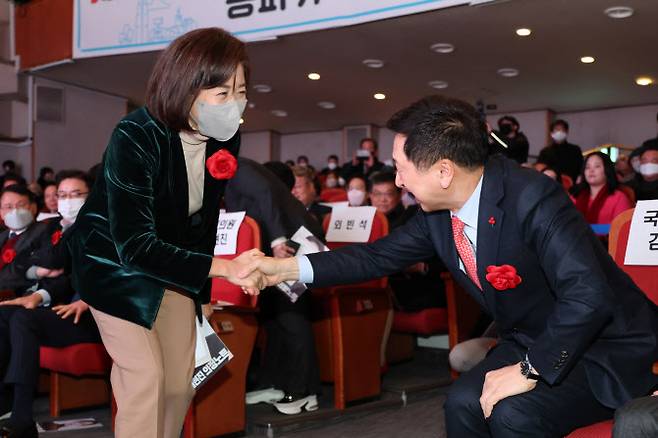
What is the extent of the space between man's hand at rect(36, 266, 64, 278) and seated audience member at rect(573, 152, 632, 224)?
11.5ft

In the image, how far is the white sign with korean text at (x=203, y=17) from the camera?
774 cm

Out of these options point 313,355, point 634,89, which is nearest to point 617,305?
point 313,355

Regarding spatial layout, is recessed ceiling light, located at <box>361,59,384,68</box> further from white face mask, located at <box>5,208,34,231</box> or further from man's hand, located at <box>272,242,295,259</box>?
man's hand, located at <box>272,242,295,259</box>

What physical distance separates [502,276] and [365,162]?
8.84 m

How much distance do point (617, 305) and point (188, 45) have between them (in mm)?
1245

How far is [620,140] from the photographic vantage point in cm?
1313

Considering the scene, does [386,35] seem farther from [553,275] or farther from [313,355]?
[553,275]

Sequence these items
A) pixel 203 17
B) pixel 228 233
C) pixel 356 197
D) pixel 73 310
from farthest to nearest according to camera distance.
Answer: pixel 203 17 < pixel 356 197 < pixel 73 310 < pixel 228 233

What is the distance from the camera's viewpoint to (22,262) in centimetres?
386

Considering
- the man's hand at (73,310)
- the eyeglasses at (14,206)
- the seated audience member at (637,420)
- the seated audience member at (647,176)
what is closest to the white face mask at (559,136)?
the seated audience member at (647,176)

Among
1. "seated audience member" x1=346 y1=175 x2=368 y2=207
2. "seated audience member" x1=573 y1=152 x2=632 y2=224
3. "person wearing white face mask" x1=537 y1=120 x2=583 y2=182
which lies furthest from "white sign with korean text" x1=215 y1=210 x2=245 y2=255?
"person wearing white face mask" x1=537 y1=120 x2=583 y2=182

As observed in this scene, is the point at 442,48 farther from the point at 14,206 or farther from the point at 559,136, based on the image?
the point at 14,206

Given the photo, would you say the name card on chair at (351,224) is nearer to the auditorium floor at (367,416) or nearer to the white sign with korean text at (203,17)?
the auditorium floor at (367,416)

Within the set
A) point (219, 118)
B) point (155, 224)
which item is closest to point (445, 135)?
point (219, 118)
